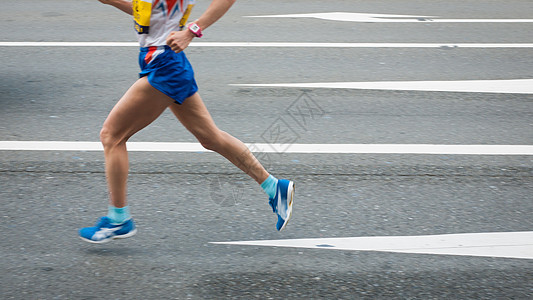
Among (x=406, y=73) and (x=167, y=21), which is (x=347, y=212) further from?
(x=406, y=73)

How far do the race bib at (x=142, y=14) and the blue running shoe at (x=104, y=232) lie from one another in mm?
1160

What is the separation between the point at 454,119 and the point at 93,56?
4342 mm

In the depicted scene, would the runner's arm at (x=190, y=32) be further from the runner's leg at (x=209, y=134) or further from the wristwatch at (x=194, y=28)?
the runner's leg at (x=209, y=134)

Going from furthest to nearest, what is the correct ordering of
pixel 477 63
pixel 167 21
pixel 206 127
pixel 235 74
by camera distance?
1. pixel 477 63
2. pixel 235 74
3. pixel 206 127
4. pixel 167 21

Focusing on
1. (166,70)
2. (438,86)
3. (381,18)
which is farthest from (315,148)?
(381,18)

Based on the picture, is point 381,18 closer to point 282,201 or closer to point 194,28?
point 282,201

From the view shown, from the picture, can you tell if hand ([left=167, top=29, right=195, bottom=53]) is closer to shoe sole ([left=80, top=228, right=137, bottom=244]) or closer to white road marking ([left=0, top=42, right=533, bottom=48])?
shoe sole ([left=80, top=228, right=137, bottom=244])

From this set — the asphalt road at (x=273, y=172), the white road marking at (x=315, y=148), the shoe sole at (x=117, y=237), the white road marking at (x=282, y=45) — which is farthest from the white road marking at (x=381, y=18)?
the shoe sole at (x=117, y=237)

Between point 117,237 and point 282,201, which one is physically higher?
point 282,201

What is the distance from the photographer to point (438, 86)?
7512mm

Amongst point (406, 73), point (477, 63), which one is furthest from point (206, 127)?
point (477, 63)

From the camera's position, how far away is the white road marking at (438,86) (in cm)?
742

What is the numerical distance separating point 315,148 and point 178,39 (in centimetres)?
245

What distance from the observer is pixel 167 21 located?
3830 millimetres
